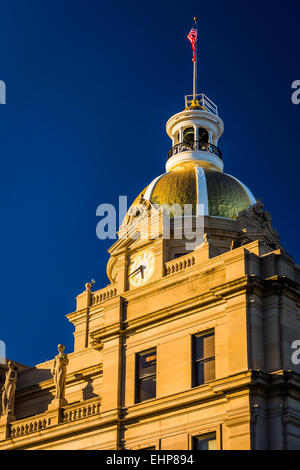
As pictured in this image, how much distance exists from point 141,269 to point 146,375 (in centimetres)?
945

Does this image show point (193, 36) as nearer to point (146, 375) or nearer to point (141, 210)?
point (141, 210)

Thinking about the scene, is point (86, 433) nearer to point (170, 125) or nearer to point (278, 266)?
point (278, 266)

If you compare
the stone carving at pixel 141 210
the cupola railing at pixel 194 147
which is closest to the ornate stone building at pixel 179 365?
the stone carving at pixel 141 210

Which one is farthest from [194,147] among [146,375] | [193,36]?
[146,375]

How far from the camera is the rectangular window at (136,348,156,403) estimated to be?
129 feet

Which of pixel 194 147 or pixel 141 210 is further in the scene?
pixel 194 147

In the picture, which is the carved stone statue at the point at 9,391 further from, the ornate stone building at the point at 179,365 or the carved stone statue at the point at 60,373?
the carved stone statue at the point at 60,373

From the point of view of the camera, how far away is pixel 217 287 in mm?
37562

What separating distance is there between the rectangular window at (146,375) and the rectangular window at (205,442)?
359 centimetres

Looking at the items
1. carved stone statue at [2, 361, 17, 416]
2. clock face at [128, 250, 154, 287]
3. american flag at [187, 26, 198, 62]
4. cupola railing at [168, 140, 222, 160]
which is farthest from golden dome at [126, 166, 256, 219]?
american flag at [187, 26, 198, 62]

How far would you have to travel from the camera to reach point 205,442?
3594 centimetres

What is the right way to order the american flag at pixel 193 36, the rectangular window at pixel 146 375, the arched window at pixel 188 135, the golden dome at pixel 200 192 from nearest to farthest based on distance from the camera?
1. the rectangular window at pixel 146 375
2. the golden dome at pixel 200 192
3. the arched window at pixel 188 135
4. the american flag at pixel 193 36

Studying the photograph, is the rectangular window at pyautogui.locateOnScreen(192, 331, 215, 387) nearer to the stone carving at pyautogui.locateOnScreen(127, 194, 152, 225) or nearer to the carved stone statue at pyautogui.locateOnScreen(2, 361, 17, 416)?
the carved stone statue at pyautogui.locateOnScreen(2, 361, 17, 416)

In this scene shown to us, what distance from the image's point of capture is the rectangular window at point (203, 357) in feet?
123
